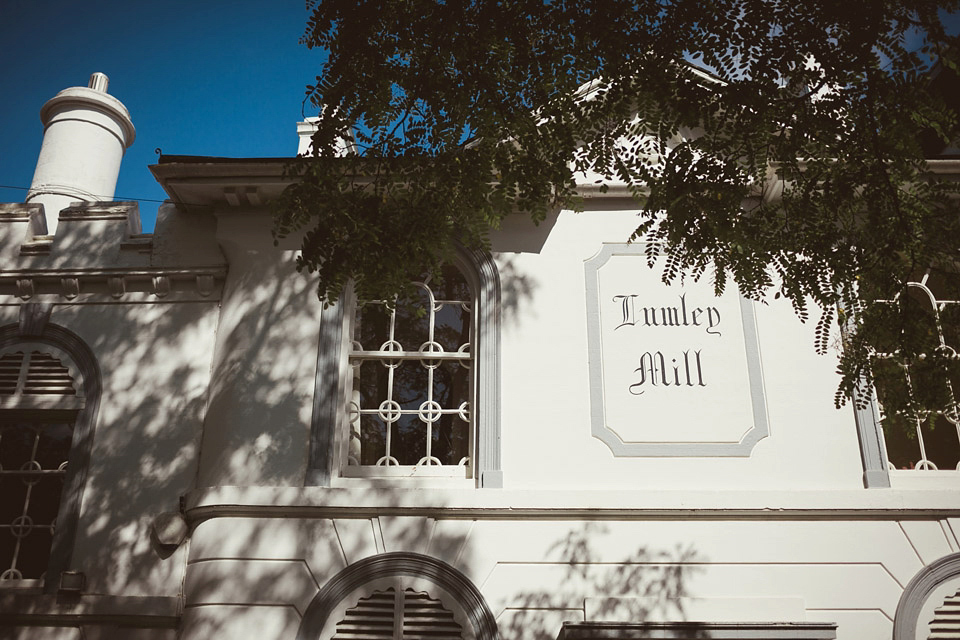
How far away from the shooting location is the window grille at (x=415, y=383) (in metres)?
8.52

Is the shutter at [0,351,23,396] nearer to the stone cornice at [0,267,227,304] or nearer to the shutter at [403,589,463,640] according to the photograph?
the stone cornice at [0,267,227,304]

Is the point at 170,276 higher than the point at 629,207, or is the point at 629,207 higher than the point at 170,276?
the point at 629,207

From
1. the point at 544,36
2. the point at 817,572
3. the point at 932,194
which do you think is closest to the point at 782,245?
the point at 932,194

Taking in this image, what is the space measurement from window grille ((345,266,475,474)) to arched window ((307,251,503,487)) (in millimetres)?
10

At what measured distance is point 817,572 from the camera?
776 centimetres

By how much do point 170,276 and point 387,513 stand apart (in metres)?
3.53

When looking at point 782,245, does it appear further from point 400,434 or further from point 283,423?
point 283,423

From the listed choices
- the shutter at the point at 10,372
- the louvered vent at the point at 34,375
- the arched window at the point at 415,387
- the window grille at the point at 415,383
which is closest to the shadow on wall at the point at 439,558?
the arched window at the point at 415,387

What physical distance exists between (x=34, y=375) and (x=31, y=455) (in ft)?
2.71

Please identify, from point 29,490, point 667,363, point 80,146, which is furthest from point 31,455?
point 80,146

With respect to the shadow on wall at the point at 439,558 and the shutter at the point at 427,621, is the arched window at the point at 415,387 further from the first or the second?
the shutter at the point at 427,621

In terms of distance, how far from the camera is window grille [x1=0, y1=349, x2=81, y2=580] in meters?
8.43

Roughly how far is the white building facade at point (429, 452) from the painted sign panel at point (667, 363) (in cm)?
2

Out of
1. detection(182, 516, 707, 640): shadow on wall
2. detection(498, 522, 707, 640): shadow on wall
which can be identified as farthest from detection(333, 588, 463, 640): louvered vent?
detection(498, 522, 707, 640): shadow on wall
